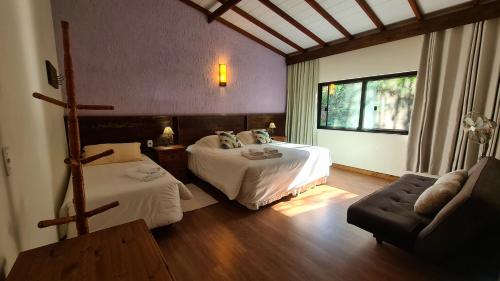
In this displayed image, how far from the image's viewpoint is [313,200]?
304 cm

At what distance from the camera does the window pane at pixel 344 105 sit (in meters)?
4.32

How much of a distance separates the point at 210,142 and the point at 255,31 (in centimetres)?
237

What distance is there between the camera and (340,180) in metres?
3.86

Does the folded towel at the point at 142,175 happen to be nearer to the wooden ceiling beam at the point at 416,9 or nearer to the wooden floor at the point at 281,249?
the wooden floor at the point at 281,249

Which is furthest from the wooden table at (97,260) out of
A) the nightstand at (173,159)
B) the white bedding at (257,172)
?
the nightstand at (173,159)

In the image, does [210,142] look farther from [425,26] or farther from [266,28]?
[425,26]

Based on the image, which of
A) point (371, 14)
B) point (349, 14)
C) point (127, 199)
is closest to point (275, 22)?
point (349, 14)

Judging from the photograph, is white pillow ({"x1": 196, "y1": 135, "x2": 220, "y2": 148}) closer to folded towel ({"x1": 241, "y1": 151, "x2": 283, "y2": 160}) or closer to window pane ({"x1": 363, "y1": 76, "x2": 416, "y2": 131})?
folded towel ({"x1": 241, "y1": 151, "x2": 283, "y2": 160})

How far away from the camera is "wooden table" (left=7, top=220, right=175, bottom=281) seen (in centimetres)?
70

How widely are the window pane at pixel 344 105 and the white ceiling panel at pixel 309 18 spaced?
0.98 m

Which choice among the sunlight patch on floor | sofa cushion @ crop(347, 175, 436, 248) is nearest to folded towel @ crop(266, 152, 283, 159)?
the sunlight patch on floor

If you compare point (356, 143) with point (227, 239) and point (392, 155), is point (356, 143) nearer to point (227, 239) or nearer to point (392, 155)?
point (392, 155)

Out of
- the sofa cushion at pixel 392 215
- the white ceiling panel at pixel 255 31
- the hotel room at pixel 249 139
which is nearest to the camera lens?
the hotel room at pixel 249 139

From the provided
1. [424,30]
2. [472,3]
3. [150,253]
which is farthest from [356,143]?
[150,253]
